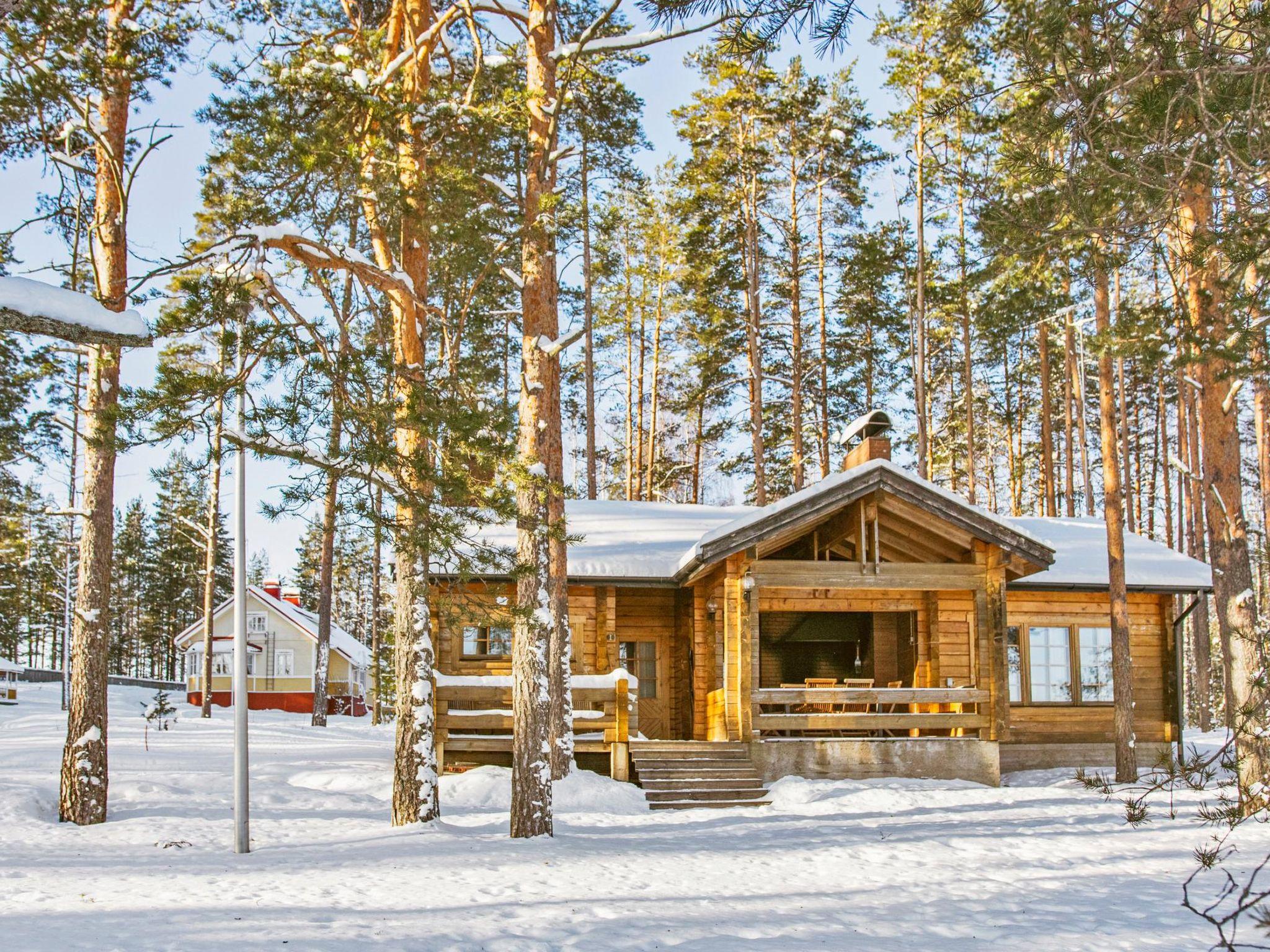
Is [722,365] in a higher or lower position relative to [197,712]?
higher

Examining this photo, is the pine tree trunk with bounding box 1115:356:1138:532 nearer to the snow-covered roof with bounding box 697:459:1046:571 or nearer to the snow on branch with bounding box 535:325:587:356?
the snow-covered roof with bounding box 697:459:1046:571

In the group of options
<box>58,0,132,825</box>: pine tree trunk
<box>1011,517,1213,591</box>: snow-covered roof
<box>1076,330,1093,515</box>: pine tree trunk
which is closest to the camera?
<box>58,0,132,825</box>: pine tree trunk

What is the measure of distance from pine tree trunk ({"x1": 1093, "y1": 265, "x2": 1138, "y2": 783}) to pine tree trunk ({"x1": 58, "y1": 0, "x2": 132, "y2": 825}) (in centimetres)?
1288

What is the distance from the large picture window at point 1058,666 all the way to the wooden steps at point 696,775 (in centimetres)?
593

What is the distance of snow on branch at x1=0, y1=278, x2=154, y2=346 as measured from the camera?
4164mm

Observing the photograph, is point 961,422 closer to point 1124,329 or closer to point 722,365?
point 722,365

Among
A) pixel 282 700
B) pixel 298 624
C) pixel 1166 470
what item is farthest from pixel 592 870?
pixel 282 700

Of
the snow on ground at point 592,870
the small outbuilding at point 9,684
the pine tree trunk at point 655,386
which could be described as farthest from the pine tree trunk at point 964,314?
the small outbuilding at point 9,684

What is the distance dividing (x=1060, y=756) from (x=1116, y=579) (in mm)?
3612

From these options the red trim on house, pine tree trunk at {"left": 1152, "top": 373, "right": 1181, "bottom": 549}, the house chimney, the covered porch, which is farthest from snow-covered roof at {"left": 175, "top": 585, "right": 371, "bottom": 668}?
pine tree trunk at {"left": 1152, "top": 373, "right": 1181, "bottom": 549}

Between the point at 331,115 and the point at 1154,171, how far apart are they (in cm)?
811

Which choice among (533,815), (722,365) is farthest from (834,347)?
(533,815)

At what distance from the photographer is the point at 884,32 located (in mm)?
26516

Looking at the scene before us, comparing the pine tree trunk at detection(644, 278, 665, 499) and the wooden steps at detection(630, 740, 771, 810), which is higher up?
the pine tree trunk at detection(644, 278, 665, 499)
